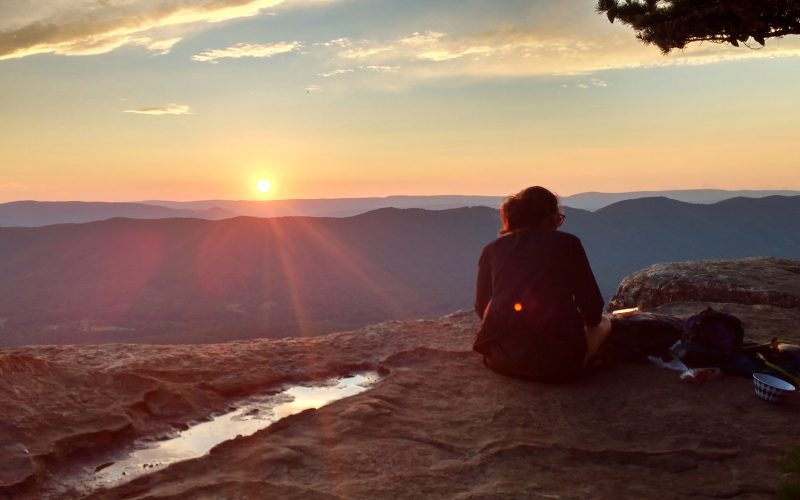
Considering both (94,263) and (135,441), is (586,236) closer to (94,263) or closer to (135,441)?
(94,263)

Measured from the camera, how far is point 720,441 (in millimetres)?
3428

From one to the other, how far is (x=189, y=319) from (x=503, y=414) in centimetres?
5482

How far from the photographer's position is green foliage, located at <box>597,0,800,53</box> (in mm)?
5061

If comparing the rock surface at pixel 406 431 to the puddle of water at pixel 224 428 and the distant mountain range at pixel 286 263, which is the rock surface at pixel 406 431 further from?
the distant mountain range at pixel 286 263

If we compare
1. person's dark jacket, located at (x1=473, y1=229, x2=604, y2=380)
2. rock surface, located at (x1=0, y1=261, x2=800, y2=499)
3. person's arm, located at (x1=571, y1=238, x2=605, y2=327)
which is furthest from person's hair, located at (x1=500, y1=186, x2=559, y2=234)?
rock surface, located at (x1=0, y1=261, x2=800, y2=499)

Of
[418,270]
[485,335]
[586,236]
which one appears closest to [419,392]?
[485,335]

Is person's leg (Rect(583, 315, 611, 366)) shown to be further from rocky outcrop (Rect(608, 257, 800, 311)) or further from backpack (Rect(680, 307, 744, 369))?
rocky outcrop (Rect(608, 257, 800, 311))

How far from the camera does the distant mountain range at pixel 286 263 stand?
5394cm

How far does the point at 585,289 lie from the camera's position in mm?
4176

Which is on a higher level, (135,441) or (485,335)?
(485,335)

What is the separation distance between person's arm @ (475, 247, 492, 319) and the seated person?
1cm

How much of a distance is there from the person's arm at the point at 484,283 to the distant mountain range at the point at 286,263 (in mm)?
44153

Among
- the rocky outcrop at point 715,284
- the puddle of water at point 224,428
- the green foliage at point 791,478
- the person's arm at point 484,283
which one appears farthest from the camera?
the rocky outcrop at point 715,284

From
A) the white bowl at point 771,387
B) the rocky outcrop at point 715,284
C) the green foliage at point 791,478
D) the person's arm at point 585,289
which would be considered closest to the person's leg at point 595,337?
the person's arm at point 585,289
